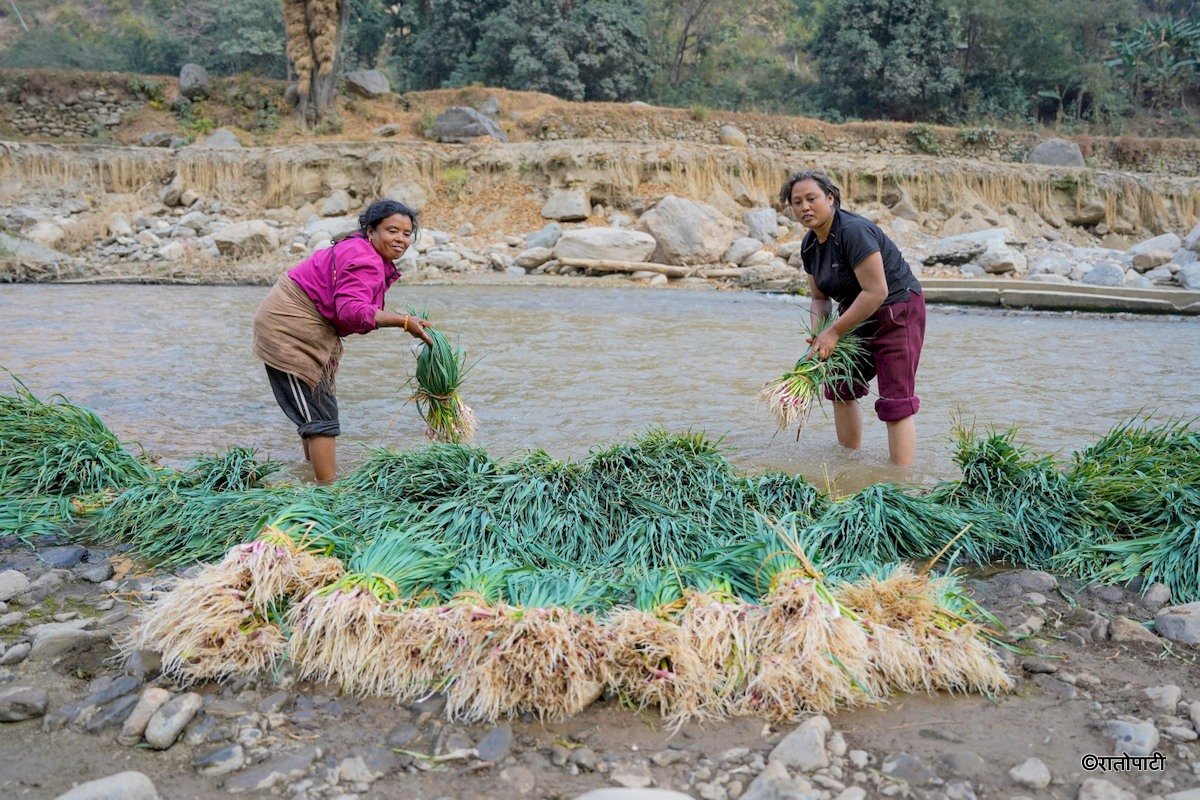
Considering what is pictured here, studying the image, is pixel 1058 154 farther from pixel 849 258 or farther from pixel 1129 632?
pixel 1129 632

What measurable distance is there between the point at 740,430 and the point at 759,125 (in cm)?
2560

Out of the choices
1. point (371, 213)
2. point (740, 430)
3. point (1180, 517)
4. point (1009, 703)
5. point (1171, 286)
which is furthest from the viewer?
point (1171, 286)

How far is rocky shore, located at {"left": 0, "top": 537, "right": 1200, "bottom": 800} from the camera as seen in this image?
1984 millimetres

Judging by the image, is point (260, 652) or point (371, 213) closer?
point (260, 652)

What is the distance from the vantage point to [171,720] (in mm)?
2156

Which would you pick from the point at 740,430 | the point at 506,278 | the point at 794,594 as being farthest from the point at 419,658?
the point at 506,278

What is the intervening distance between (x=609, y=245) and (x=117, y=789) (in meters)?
16.2

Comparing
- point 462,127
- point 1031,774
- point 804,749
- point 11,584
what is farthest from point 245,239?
point 1031,774

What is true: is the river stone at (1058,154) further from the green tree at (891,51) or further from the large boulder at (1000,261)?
the large boulder at (1000,261)

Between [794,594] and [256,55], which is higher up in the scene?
[256,55]

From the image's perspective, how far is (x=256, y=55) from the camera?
105 feet

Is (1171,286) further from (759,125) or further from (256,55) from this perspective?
(256,55)

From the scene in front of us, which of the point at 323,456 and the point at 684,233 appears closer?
the point at 323,456

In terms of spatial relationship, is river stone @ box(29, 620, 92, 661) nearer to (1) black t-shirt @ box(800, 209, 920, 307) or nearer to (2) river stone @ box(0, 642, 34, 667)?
(2) river stone @ box(0, 642, 34, 667)
